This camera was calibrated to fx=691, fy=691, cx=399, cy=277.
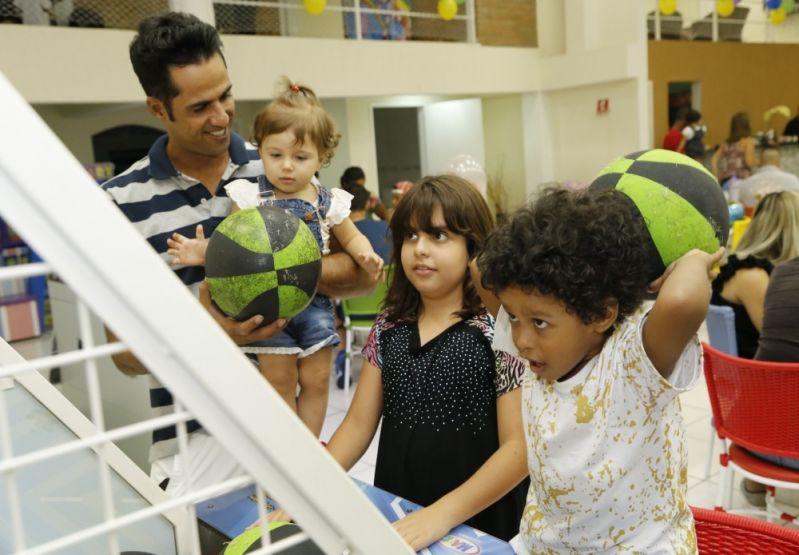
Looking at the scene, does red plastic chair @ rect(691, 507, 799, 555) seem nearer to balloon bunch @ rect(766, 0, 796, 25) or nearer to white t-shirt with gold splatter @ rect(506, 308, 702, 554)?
white t-shirt with gold splatter @ rect(506, 308, 702, 554)

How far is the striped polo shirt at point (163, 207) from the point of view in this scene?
1.63m

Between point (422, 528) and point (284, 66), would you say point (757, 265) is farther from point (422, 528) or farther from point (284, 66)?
point (284, 66)

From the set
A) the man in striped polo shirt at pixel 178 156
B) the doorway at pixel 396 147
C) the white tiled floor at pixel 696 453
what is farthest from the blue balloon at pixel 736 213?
the doorway at pixel 396 147

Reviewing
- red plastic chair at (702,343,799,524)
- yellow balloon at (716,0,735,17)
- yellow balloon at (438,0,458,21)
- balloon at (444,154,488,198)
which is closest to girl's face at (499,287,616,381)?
red plastic chair at (702,343,799,524)

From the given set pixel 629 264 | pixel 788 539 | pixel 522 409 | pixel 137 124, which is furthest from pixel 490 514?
pixel 137 124

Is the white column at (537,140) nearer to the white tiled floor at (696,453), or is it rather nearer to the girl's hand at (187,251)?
the white tiled floor at (696,453)

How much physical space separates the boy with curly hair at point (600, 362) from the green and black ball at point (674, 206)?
2 centimetres

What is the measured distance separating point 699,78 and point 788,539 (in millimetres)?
11905

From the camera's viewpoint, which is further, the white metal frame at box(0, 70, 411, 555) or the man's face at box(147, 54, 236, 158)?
the man's face at box(147, 54, 236, 158)

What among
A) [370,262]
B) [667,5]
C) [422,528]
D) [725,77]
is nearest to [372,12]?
[667,5]

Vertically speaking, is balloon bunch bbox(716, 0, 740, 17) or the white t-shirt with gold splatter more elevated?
balloon bunch bbox(716, 0, 740, 17)

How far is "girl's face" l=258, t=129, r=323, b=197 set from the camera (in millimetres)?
1838

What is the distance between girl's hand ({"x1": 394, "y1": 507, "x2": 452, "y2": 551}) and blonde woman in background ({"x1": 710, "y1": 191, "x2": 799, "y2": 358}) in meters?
2.54

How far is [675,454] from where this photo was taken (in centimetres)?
128
